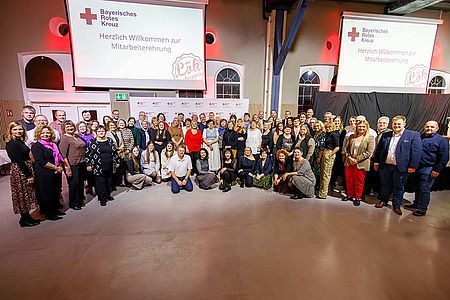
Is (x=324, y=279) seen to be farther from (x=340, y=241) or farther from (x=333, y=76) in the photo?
(x=333, y=76)

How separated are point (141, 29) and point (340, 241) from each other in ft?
19.8

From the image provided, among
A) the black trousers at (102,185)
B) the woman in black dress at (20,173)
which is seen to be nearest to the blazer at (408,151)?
the black trousers at (102,185)

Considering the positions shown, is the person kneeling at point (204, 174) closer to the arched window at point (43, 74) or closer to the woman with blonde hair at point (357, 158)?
the woman with blonde hair at point (357, 158)

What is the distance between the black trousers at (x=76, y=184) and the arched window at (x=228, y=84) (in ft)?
14.9

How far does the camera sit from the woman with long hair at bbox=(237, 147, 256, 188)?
4372mm

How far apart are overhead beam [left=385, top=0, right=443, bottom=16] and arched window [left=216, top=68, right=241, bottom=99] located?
489cm

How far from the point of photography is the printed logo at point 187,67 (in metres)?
6.09

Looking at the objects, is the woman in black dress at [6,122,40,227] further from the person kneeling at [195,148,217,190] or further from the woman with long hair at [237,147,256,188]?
the woman with long hair at [237,147,256,188]

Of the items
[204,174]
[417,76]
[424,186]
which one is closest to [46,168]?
[204,174]

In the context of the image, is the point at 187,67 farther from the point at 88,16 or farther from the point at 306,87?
the point at 306,87

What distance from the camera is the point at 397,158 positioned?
3164mm

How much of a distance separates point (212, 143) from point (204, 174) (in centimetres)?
79

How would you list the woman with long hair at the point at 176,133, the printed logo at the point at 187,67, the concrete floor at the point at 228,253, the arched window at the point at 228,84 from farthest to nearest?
the arched window at the point at 228,84, the printed logo at the point at 187,67, the woman with long hair at the point at 176,133, the concrete floor at the point at 228,253

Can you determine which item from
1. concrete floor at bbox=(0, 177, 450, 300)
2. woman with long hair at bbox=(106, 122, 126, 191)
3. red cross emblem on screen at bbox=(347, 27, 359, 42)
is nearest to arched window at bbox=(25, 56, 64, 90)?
woman with long hair at bbox=(106, 122, 126, 191)
